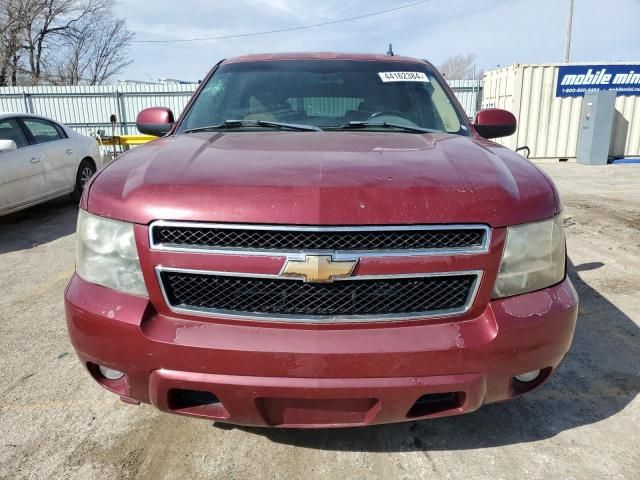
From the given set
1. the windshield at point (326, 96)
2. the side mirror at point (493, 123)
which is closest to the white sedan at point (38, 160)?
the windshield at point (326, 96)

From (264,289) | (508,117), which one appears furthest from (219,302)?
(508,117)

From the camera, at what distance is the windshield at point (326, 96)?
2.90 metres

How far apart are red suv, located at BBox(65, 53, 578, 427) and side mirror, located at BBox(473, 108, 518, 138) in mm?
1340

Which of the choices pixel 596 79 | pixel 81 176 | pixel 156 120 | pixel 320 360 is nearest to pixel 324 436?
pixel 320 360

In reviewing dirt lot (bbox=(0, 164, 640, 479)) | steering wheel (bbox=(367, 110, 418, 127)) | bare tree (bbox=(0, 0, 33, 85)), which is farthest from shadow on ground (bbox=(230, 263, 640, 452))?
bare tree (bbox=(0, 0, 33, 85))

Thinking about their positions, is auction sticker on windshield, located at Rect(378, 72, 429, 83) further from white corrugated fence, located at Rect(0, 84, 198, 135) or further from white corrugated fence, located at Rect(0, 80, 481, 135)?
white corrugated fence, located at Rect(0, 84, 198, 135)

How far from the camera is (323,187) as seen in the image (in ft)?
5.42

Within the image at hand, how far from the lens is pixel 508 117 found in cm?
322

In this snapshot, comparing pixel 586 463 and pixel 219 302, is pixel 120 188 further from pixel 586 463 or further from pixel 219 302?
pixel 586 463

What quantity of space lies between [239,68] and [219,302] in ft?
6.91

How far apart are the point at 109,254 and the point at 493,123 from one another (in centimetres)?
250

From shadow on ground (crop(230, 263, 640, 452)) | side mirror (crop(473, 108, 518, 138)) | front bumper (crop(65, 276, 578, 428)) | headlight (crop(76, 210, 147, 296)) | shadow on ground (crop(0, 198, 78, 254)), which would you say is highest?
side mirror (crop(473, 108, 518, 138))

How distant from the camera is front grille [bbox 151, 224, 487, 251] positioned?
5.30ft

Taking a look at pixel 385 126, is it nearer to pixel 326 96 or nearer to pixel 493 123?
pixel 326 96
